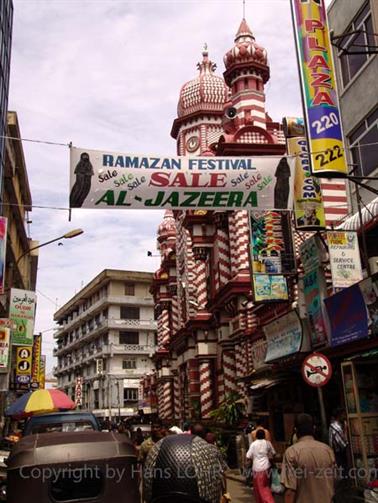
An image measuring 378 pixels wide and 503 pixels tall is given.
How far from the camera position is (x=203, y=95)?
4481 cm

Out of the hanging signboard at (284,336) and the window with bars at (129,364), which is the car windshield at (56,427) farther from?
the window with bars at (129,364)

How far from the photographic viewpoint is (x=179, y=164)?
1221 centimetres

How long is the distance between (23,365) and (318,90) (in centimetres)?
2353

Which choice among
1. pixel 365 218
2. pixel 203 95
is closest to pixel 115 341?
pixel 203 95

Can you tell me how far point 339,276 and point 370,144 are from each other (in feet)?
13.2

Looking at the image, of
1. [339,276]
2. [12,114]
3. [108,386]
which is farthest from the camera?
[108,386]

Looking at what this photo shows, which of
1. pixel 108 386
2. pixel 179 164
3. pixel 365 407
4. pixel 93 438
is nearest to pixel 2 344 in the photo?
pixel 179 164

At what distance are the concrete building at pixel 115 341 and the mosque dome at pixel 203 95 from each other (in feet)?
91.2

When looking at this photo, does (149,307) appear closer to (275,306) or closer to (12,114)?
(12,114)

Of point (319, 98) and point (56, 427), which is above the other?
point (319, 98)

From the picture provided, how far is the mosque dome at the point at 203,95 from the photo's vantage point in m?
44.6

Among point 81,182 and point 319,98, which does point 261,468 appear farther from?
point 319,98

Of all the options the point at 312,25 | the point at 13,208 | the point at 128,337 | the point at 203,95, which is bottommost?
the point at 312,25

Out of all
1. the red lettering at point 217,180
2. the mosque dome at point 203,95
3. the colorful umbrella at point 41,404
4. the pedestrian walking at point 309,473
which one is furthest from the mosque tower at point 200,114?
the pedestrian walking at point 309,473
